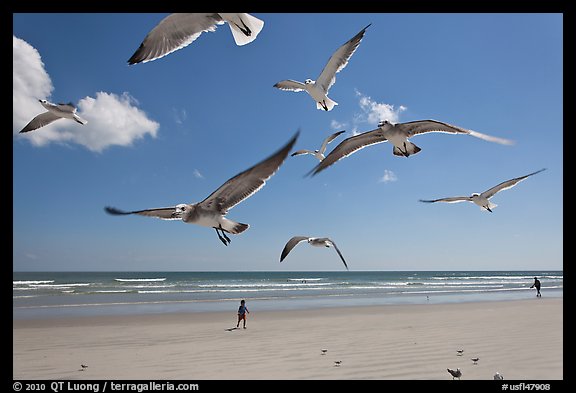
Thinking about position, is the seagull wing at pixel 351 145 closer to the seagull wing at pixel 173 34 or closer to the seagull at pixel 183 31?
the seagull at pixel 183 31

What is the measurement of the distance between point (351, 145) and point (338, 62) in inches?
59.5

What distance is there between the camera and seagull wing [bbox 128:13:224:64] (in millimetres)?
5848

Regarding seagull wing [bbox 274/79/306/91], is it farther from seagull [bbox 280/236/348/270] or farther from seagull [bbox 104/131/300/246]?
seagull [bbox 104/131/300/246]

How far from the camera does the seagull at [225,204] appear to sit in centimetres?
423

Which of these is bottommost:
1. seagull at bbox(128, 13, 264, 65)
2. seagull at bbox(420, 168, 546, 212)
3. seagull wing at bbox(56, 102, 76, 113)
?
seagull at bbox(420, 168, 546, 212)

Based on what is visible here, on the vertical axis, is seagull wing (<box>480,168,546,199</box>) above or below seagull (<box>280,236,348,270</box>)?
above

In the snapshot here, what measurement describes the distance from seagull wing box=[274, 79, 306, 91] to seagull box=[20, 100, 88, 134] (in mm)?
3169

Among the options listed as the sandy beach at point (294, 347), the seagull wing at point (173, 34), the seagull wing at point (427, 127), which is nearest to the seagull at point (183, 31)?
the seagull wing at point (173, 34)

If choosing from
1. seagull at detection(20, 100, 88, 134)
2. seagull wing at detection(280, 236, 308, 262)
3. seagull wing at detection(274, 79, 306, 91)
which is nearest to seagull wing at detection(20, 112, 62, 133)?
seagull at detection(20, 100, 88, 134)

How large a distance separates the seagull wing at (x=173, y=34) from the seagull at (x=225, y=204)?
2.07m

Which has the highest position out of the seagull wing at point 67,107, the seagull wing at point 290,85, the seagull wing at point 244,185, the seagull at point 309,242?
the seagull wing at point 290,85

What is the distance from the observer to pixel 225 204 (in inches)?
189

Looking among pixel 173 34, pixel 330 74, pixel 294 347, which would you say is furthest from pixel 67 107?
pixel 294 347
